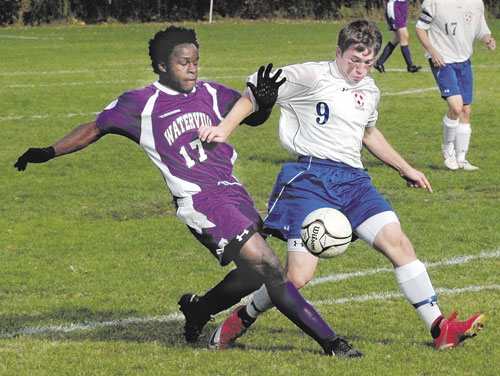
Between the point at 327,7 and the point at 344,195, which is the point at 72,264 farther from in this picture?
the point at 327,7

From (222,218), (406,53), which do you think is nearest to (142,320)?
(222,218)

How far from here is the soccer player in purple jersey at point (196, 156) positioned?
5.74m

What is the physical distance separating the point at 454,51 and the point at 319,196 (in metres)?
6.53

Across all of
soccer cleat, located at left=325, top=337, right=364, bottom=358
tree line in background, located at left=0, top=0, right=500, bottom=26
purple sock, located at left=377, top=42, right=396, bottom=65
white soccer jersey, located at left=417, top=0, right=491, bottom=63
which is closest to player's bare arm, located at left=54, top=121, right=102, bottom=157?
soccer cleat, located at left=325, top=337, right=364, bottom=358

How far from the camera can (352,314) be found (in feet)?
22.2

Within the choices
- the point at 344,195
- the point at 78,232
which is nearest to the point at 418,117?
the point at 78,232

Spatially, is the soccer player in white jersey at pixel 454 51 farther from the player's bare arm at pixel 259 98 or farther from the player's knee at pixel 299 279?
the player's knee at pixel 299 279

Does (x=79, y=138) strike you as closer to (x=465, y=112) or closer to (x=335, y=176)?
(x=335, y=176)

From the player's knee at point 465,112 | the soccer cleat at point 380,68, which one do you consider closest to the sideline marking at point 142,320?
the player's knee at point 465,112

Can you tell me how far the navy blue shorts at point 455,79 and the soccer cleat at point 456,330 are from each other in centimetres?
647

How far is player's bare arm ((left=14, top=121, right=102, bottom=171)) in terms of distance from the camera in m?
5.95

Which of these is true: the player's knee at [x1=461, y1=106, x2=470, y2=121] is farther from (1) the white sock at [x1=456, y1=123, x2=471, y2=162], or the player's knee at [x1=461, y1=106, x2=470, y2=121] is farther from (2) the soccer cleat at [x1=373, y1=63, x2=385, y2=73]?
(2) the soccer cleat at [x1=373, y1=63, x2=385, y2=73]

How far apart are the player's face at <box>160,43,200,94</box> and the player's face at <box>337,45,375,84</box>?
35.3 inches

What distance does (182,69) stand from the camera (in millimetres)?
5988
